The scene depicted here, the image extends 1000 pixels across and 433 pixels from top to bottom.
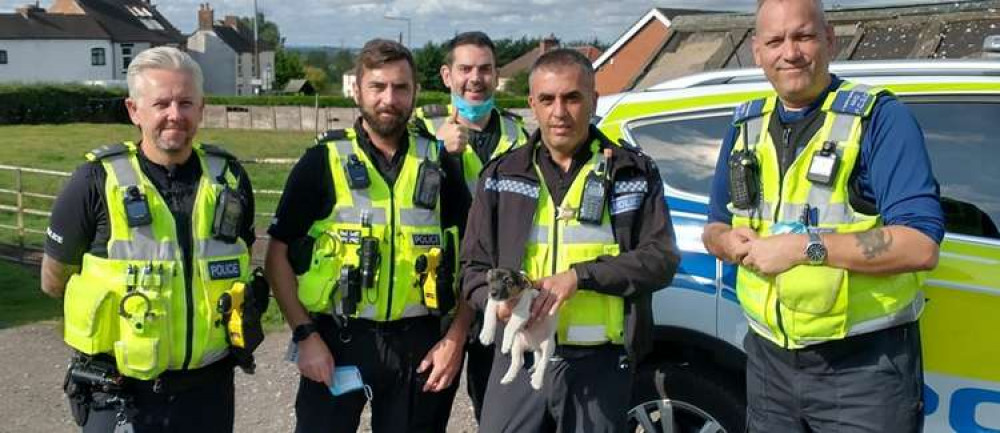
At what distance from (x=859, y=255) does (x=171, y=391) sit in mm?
2106

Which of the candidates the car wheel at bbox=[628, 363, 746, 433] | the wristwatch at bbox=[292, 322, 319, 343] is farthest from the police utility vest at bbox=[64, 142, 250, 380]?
the car wheel at bbox=[628, 363, 746, 433]

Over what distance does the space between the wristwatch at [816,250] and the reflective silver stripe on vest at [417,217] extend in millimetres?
1355

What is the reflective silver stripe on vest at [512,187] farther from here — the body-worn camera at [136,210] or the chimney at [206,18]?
the chimney at [206,18]

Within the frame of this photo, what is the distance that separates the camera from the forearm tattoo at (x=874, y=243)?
94.0 inches

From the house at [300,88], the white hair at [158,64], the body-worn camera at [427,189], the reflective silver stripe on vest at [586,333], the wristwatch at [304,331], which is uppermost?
the house at [300,88]

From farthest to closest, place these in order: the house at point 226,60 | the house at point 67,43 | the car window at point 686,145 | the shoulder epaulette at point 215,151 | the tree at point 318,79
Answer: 1. the tree at point 318,79
2. the house at point 226,60
3. the house at point 67,43
4. the car window at point 686,145
5. the shoulder epaulette at point 215,151

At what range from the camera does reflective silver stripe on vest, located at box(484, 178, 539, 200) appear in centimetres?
289

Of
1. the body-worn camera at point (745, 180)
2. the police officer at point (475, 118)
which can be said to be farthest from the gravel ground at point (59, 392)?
the body-worn camera at point (745, 180)

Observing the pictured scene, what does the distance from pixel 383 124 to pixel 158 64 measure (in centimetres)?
77

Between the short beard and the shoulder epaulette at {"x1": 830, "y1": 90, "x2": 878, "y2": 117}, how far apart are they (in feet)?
4.79

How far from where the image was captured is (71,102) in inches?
1853

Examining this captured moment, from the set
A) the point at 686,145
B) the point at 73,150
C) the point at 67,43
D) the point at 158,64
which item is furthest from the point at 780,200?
the point at 67,43

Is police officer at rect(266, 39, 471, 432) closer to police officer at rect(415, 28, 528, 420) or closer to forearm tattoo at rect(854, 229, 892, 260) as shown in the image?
police officer at rect(415, 28, 528, 420)

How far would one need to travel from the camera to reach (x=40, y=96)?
1799 inches
